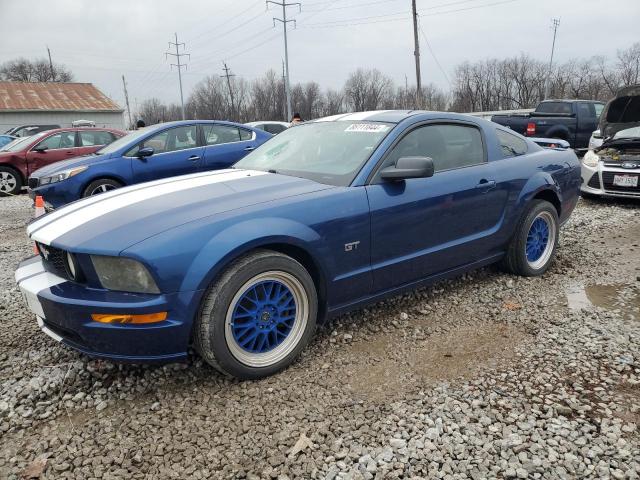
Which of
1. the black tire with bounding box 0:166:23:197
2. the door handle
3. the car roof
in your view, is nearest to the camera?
the car roof

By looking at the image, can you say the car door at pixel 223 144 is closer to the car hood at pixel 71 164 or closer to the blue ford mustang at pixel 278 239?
the car hood at pixel 71 164

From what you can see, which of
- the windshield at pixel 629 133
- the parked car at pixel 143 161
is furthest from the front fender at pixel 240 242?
the windshield at pixel 629 133

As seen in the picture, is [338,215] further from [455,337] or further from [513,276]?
[513,276]

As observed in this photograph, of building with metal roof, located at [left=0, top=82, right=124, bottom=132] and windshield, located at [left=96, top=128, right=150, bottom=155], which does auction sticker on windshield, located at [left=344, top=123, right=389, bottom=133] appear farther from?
building with metal roof, located at [left=0, top=82, right=124, bottom=132]

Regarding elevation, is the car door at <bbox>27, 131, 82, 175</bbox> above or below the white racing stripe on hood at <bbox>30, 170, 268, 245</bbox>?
above

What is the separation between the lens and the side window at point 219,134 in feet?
A: 25.3

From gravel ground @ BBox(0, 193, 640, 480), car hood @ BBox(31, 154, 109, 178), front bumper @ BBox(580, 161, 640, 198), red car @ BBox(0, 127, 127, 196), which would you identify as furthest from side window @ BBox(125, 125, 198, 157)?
front bumper @ BBox(580, 161, 640, 198)

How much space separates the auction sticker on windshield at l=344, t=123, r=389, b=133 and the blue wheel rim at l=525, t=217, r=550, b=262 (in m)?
1.78

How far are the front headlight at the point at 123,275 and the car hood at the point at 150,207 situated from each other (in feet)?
0.19

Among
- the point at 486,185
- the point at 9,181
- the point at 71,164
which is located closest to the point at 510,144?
the point at 486,185

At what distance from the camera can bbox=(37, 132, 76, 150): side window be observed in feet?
34.4

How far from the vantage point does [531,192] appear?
4.03m

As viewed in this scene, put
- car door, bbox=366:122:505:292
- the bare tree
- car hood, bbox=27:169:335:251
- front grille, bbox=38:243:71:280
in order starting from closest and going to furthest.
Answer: car hood, bbox=27:169:335:251, front grille, bbox=38:243:71:280, car door, bbox=366:122:505:292, the bare tree

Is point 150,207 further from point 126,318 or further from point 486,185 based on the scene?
point 486,185
